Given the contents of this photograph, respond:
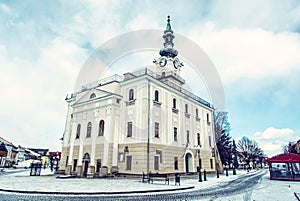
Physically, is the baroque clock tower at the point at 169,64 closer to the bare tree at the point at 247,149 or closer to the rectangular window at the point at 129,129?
the rectangular window at the point at 129,129

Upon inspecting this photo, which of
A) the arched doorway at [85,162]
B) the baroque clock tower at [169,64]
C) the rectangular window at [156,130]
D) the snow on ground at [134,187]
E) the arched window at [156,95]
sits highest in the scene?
the baroque clock tower at [169,64]

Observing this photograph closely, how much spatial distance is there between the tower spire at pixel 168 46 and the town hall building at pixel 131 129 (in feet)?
28.5

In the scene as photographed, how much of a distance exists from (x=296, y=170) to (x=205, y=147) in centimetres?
1229

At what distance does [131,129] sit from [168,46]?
61.5 feet

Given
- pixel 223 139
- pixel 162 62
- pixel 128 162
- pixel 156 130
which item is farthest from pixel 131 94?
pixel 223 139

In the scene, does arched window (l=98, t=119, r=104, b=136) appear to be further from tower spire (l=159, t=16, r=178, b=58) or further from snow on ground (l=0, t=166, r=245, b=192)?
tower spire (l=159, t=16, r=178, b=58)

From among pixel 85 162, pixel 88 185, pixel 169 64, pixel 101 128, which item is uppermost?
pixel 169 64

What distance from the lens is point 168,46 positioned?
3744 centimetres

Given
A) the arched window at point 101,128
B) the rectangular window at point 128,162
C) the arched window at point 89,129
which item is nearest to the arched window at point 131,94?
the arched window at point 101,128

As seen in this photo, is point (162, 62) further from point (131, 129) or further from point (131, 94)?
point (131, 129)

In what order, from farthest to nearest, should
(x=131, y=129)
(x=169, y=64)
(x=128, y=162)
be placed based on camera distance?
(x=169, y=64), (x=131, y=129), (x=128, y=162)

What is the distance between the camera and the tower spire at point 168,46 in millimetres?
36688

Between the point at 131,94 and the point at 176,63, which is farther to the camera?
the point at 176,63

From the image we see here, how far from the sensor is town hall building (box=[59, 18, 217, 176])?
2381cm
